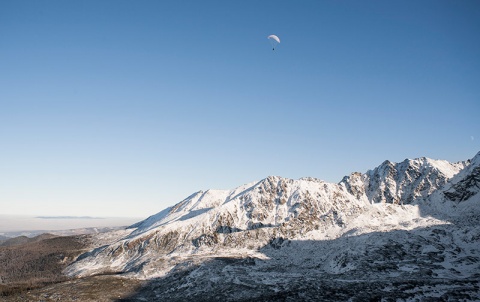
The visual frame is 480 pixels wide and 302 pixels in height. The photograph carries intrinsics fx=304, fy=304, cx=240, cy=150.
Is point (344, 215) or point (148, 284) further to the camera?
point (344, 215)

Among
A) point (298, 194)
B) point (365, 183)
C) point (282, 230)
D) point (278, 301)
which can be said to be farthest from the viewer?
point (365, 183)

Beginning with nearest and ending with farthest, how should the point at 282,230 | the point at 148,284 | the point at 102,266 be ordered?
the point at 148,284
the point at 102,266
the point at 282,230

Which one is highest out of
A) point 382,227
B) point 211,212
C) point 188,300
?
point 211,212

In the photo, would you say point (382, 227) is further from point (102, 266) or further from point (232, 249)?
point (102, 266)

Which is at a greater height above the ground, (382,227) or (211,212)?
(211,212)

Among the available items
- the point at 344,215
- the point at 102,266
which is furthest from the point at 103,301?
the point at 344,215

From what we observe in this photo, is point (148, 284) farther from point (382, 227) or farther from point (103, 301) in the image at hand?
point (382, 227)

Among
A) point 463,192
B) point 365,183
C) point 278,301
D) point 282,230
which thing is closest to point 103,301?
point 278,301
